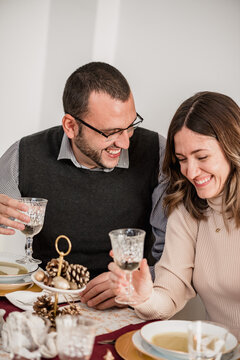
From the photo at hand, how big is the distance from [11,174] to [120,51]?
1.15m

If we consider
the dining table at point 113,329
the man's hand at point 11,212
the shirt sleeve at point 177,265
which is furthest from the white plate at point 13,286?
the shirt sleeve at point 177,265

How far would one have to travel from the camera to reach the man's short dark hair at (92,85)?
2475mm

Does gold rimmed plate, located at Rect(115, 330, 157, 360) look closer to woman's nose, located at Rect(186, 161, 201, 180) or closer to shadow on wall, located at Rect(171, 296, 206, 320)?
woman's nose, located at Rect(186, 161, 201, 180)

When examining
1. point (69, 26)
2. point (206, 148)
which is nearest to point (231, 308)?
point (206, 148)

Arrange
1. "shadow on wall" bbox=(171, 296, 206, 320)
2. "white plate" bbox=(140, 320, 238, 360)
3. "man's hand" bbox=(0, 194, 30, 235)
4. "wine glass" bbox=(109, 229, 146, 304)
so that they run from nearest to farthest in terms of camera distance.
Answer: "white plate" bbox=(140, 320, 238, 360)
"wine glass" bbox=(109, 229, 146, 304)
"man's hand" bbox=(0, 194, 30, 235)
"shadow on wall" bbox=(171, 296, 206, 320)

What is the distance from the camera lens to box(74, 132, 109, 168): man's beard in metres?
2.55

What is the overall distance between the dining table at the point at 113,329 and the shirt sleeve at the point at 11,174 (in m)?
0.94

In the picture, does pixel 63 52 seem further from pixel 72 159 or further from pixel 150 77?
pixel 72 159

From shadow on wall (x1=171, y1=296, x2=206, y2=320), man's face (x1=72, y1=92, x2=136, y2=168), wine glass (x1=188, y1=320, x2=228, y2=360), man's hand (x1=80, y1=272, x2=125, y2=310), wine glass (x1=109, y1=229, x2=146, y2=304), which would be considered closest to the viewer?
wine glass (x1=188, y1=320, x2=228, y2=360)

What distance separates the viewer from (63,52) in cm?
352

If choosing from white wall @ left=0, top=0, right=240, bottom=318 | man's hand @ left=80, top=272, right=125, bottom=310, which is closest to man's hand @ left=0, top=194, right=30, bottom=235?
man's hand @ left=80, top=272, right=125, bottom=310

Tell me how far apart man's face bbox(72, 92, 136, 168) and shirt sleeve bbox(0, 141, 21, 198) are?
16.0 inches

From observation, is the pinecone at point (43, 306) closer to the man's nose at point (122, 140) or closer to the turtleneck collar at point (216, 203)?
the turtleneck collar at point (216, 203)

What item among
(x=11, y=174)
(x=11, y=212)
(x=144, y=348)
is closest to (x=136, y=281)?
(x=144, y=348)
